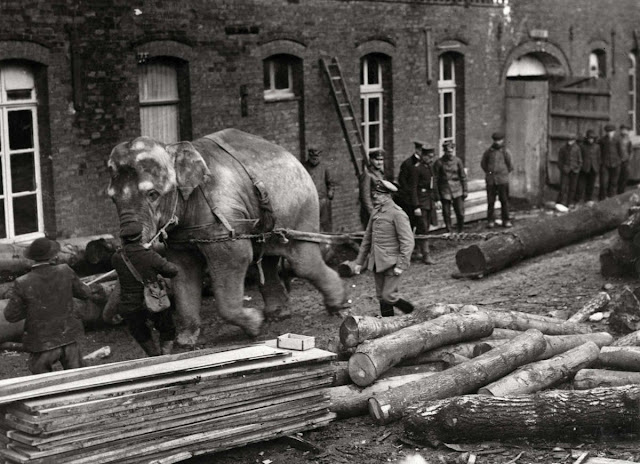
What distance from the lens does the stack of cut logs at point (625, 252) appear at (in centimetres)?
1463

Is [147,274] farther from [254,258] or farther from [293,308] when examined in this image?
[293,308]

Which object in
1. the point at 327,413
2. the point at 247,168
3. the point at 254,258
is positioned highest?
the point at 247,168

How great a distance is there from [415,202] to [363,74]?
422 cm

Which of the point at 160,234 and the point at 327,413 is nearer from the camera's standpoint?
the point at 327,413

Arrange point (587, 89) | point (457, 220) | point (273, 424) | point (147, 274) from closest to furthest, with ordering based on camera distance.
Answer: point (273, 424), point (147, 274), point (457, 220), point (587, 89)

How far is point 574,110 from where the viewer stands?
24.2 metres

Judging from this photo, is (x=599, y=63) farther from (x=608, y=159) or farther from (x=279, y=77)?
(x=279, y=77)

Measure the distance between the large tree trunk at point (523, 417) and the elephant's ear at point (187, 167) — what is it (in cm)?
407

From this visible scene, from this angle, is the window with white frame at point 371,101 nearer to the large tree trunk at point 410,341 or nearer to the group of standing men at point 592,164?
the group of standing men at point 592,164

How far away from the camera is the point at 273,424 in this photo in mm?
9000

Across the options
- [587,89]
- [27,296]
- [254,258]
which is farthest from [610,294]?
[587,89]

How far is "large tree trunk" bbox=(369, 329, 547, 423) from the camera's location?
941 cm

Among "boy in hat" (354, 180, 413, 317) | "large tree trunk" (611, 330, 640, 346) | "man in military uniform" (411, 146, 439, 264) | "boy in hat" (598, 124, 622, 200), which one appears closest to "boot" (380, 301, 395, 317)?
"boy in hat" (354, 180, 413, 317)

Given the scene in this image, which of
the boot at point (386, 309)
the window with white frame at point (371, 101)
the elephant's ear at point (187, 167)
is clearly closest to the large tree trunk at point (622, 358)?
the boot at point (386, 309)
